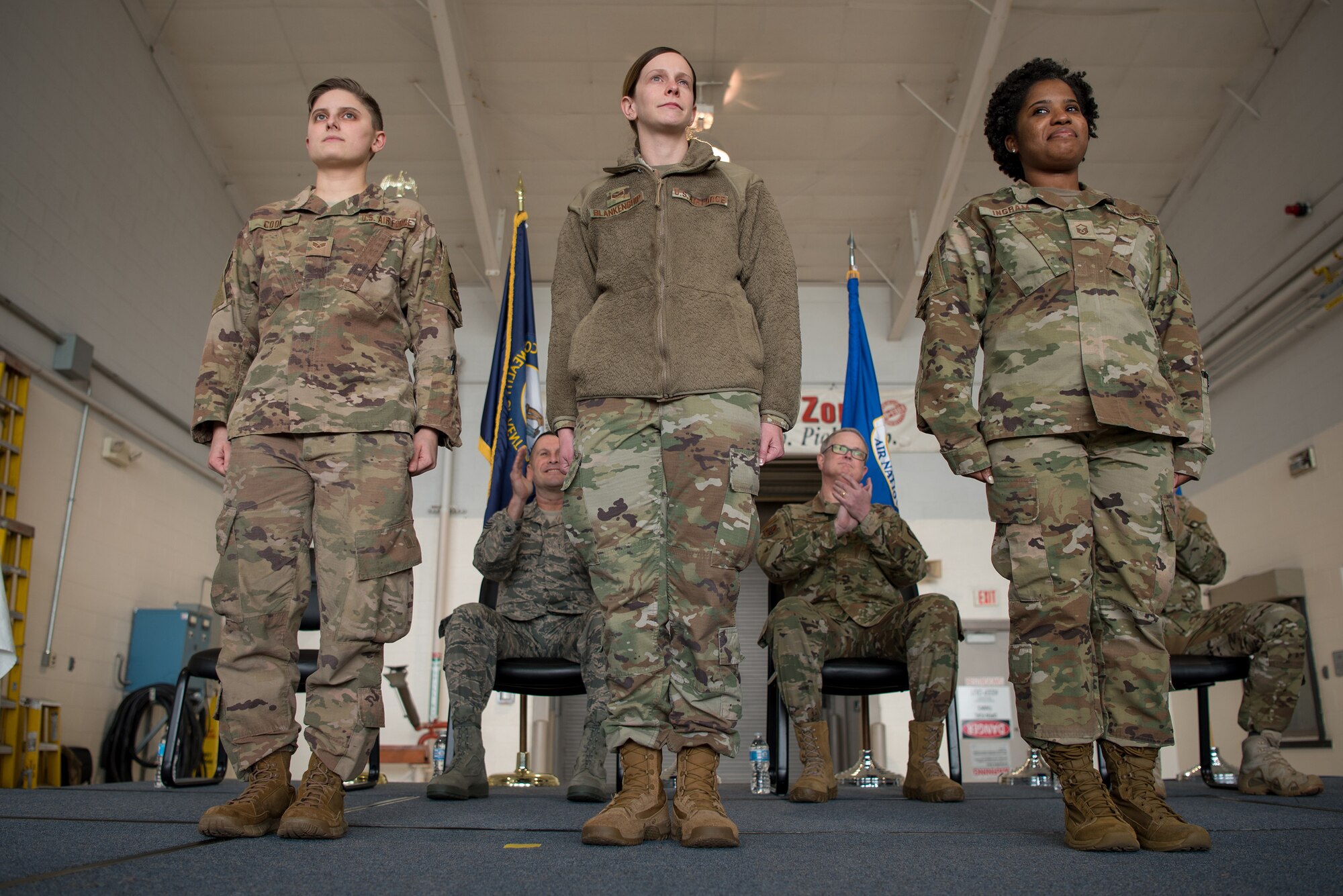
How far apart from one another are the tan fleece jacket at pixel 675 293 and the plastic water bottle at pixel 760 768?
5.44 ft

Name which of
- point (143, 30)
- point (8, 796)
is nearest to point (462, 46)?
point (143, 30)


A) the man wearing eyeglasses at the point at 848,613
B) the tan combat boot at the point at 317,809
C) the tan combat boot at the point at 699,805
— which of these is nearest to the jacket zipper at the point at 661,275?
the tan combat boot at the point at 699,805

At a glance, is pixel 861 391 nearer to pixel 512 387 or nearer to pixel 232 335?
pixel 512 387

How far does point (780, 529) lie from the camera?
10.3 feet

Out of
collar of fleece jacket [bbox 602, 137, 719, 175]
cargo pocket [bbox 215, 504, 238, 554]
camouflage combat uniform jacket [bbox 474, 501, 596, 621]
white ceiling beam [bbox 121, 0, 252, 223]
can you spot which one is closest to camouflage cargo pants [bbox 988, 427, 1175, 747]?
collar of fleece jacket [bbox 602, 137, 719, 175]

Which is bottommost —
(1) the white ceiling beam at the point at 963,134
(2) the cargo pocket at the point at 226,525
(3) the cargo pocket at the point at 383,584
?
(3) the cargo pocket at the point at 383,584

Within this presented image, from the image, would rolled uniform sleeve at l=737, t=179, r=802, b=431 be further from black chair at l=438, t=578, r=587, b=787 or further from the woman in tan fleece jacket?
black chair at l=438, t=578, r=587, b=787

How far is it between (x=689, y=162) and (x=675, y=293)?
0.96 ft

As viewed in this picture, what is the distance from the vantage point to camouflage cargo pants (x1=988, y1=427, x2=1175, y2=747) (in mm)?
1604

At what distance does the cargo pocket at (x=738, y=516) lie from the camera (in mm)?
1662

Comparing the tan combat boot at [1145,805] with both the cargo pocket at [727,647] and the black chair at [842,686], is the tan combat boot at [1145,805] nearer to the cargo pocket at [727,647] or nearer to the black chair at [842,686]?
the cargo pocket at [727,647]

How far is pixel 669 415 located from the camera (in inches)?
67.2

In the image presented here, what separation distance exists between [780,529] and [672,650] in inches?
60.1

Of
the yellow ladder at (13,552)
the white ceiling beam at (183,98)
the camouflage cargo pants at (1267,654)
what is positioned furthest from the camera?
the white ceiling beam at (183,98)
